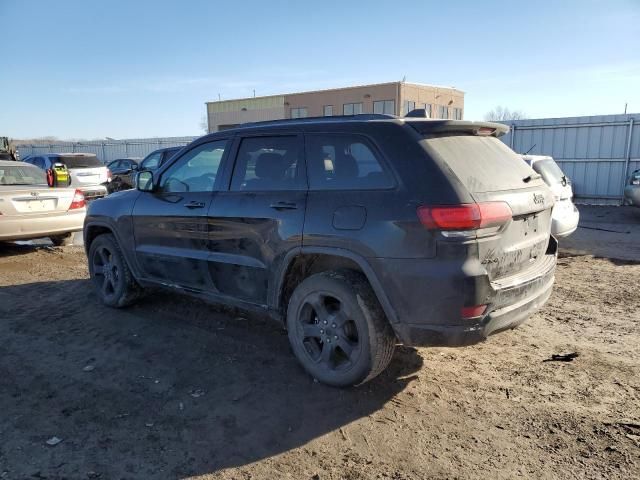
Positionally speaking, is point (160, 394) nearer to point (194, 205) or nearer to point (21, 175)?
point (194, 205)

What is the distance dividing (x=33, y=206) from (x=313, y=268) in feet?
20.6

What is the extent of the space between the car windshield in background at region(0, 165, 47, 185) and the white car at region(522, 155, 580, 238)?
842cm

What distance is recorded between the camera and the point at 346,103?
39531mm

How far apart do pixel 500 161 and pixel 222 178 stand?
7.51 feet

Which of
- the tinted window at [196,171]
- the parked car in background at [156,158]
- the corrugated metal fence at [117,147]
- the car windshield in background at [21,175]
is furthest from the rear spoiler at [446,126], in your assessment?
the corrugated metal fence at [117,147]

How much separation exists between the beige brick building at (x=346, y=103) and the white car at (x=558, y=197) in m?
27.8

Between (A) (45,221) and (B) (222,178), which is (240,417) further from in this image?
(A) (45,221)

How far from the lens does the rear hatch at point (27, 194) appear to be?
304 inches

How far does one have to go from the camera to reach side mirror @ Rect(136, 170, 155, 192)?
16.1ft

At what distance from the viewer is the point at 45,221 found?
8125mm

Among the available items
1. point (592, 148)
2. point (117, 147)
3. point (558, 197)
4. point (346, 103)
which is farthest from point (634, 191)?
point (117, 147)

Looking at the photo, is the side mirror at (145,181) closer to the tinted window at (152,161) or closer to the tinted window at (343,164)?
the tinted window at (343,164)

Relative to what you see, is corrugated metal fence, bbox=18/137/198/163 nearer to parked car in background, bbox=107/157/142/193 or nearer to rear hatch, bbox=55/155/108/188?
parked car in background, bbox=107/157/142/193

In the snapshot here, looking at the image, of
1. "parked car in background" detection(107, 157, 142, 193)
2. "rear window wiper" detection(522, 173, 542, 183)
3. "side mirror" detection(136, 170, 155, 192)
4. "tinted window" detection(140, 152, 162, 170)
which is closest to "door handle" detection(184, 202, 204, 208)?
"side mirror" detection(136, 170, 155, 192)
